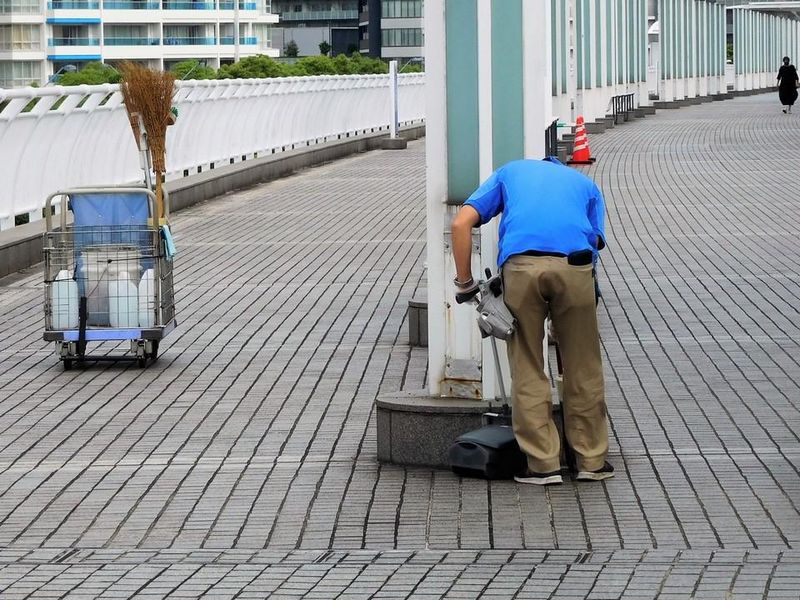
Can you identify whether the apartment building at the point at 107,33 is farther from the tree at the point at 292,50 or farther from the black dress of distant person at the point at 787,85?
the black dress of distant person at the point at 787,85

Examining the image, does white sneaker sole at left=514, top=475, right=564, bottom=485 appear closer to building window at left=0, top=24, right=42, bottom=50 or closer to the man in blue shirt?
the man in blue shirt

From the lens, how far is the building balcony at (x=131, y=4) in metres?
134

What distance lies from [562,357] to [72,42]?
12772 cm

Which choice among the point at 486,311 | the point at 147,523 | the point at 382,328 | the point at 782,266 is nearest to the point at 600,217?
the point at 486,311

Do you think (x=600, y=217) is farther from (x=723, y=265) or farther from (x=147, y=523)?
(x=723, y=265)

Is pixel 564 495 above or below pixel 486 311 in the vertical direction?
below

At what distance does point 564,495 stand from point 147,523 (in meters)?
1.62

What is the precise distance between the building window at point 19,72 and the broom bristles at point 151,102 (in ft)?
370

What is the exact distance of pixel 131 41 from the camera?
135 m

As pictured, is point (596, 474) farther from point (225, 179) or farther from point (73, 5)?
point (73, 5)

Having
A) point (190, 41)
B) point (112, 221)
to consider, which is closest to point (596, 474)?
point (112, 221)

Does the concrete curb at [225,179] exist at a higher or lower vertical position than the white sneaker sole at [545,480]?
higher

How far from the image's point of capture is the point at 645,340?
11.6 metres

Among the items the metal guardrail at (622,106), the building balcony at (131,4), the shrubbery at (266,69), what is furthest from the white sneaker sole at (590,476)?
the building balcony at (131,4)
